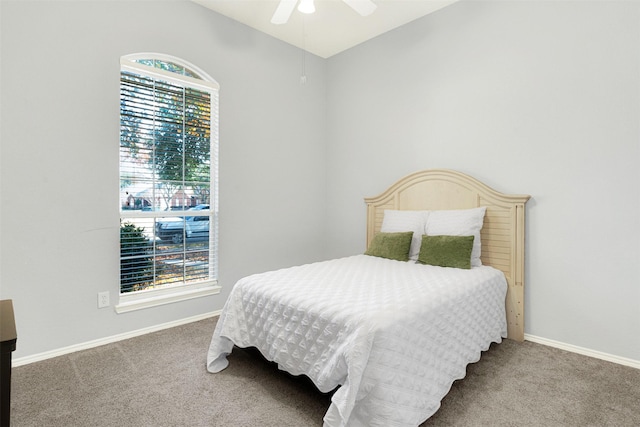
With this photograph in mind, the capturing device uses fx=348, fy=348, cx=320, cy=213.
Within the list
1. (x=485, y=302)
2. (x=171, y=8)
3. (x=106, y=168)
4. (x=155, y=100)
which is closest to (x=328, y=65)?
(x=171, y=8)

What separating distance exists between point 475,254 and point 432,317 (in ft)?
3.91

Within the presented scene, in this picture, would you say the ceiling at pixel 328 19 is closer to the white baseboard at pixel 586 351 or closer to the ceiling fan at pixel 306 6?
the ceiling fan at pixel 306 6

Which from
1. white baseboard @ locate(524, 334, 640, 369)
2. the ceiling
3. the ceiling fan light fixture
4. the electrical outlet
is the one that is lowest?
white baseboard @ locate(524, 334, 640, 369)

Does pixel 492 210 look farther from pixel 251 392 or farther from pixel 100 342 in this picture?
pixel 100 342

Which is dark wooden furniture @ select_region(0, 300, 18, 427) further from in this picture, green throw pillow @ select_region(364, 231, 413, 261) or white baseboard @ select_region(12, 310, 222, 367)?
green throw pillow @ select_region(364, 231, 413, 261)

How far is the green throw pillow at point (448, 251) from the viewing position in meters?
2.62

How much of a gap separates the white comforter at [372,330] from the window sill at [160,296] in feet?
3.13

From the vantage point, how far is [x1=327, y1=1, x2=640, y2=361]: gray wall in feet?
7.55

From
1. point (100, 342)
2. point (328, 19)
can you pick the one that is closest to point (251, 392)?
point (100, 342)

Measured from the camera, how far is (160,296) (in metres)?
2.94

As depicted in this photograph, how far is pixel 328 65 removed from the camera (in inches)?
165

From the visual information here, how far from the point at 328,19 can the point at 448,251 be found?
2409 mm

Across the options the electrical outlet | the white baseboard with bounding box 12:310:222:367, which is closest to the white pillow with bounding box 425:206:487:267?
the white baseboard with bounding box 12:310:222:367

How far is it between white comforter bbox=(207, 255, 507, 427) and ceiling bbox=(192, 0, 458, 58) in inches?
91.4
